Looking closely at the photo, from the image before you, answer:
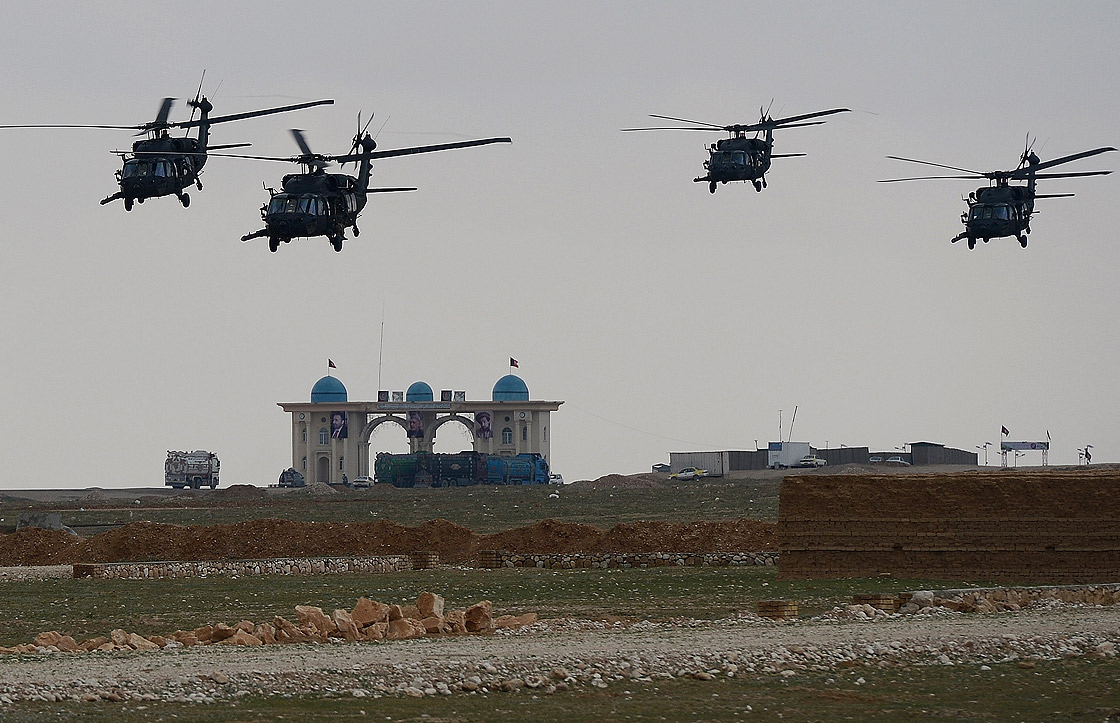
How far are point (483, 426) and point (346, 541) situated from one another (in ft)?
307

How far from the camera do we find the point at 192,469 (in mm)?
164500

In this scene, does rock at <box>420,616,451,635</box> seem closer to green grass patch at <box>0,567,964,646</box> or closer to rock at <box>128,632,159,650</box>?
rock at <box>128,632,159,650</box>

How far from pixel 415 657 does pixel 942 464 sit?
4921 inches

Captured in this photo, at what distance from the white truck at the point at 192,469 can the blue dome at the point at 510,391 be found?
3198 centimetres

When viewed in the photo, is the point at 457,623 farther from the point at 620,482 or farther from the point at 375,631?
the point at 620,482

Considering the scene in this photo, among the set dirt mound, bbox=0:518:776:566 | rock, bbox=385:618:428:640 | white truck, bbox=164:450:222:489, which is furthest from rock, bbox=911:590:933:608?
white truck, bbox=164:450:222:489

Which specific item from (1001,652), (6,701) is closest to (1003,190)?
(1001,652)

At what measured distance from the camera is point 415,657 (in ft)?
66.3

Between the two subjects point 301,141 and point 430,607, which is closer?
point 430,607

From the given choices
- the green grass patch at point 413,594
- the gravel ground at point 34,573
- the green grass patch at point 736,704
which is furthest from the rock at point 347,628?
the gravel ground at point 34,573

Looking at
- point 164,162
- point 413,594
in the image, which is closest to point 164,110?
point 164,162

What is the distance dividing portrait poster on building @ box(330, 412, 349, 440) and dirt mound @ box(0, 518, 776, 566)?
89.2 m

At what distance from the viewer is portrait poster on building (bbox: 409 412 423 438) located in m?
144

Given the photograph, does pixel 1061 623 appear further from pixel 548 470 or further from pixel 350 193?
pixel 548 470
